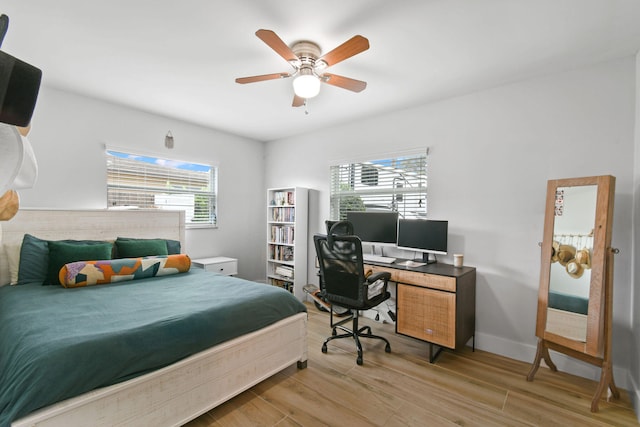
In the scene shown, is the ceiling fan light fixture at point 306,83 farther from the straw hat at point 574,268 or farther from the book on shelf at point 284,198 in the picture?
the straw hat at point 574,268

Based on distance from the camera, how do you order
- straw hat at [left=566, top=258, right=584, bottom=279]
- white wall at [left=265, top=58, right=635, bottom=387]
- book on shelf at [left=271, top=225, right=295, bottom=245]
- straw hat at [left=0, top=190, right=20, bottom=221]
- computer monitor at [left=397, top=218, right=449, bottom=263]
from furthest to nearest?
book on shelf at [left=271, top=225, right=295, bottom=245] → computer monitor at [left=397, top=218, right=449, bottom=263] → white wall at [left=265, top=58, right=635, bottom=387] → straw hat at [left=566, top=258, right=584, bottom=279] → straw hat at [left=0, top=190, right=20, bottom=221]

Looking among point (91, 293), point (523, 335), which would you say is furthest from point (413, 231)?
point (91, 293)

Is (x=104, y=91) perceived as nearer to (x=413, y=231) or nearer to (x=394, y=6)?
(x=394, y=6)

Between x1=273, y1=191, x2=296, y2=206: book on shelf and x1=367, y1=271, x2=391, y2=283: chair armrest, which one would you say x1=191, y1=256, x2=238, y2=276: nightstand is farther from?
x1=367, y1=271, x2=391, y2=283: chair armrest

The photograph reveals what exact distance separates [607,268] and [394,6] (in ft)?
7.60

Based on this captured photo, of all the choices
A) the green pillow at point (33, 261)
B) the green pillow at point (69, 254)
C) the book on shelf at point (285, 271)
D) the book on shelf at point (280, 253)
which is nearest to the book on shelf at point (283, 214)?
the book on shelf at point (280, 253)

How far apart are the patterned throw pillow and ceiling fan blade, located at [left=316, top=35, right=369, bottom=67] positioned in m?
2.38

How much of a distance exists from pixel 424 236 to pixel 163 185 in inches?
133

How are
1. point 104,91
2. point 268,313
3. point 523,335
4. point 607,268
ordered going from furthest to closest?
1. point 104,91
2. point 523,335
3. point 268,313
4. point 607,268

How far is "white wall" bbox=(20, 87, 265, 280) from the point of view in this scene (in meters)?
3.05

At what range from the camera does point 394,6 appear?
1832 millimetres

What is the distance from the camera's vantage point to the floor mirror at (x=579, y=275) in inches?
83.4

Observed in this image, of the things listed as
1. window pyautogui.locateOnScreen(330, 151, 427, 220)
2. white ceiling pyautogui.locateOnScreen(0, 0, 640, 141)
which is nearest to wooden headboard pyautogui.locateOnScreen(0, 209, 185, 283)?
white ceiling pyautogui.locateOnScreen(0, 0, 640, 141)

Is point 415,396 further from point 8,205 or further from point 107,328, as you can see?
point 8,205
